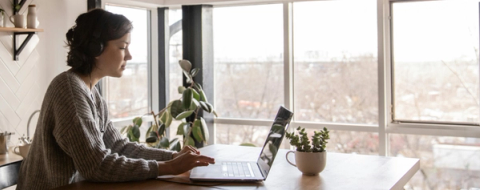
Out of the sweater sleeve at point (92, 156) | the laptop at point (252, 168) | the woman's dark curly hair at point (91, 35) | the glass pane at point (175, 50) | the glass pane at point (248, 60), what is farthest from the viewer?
the glass pane at point (175, 50)

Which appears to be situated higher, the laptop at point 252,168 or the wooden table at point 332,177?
the laptop at point 252,168

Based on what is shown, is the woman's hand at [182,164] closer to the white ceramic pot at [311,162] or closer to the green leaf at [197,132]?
the white ceramic pot at [311,162]

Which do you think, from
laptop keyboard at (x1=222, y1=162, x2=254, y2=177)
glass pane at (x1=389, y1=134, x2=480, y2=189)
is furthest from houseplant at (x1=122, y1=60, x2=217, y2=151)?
laptop keyboard at (x1=222, y1=162, x2=254, y2=177)

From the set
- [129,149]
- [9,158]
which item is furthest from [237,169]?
[9,158]

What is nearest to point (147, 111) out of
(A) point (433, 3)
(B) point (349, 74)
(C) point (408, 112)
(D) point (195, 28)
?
(D) point (195, 28)

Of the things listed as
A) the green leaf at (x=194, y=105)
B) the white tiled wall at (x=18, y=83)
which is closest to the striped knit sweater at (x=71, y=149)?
the white tiled wall at (x=18, y=83)

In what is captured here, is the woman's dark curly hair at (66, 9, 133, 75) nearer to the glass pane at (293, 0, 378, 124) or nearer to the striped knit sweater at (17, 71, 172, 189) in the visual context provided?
the striped knit sweater at (17, 71, 172, 189)

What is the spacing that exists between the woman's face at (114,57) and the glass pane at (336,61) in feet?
7.38

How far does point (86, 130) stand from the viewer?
1585mm

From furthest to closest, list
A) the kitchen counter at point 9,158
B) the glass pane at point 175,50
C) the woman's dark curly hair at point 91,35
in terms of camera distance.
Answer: the glass pane at point 175,50 < the kitchen counter at point 9,158 < the woman's dark curly hair at point 91,35

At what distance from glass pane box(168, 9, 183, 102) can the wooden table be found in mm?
2271

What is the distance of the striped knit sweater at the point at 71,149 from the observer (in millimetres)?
1581

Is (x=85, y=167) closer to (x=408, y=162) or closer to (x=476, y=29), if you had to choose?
(x=408, y=162)

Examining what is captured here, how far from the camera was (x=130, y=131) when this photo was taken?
373 centimetres
